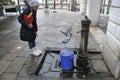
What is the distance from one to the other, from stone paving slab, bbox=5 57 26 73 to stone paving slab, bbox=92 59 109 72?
5.64 ft

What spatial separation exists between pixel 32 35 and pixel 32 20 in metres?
0.38

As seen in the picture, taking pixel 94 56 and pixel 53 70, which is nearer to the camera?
pixel 53 70

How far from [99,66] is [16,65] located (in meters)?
1.93

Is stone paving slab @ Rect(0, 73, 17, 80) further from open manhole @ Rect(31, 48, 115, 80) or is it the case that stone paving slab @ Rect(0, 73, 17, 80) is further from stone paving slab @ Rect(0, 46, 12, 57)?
stone paving slab @ Rect(0, 46, 12, 57)

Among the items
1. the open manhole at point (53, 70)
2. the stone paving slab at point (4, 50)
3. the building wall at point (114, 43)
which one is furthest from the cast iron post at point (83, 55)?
the stone paving slab at point (4, 50)

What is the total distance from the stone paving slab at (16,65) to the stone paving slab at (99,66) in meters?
1.72

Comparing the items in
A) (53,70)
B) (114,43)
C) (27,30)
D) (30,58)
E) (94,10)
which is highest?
(94,10)

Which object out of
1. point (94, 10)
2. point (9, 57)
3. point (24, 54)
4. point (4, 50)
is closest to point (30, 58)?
point (24, 54)

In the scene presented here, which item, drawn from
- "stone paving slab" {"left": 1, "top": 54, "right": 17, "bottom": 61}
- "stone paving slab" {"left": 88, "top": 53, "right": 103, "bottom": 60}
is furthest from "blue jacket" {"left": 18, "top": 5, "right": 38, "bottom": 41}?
"stone paving slab" {"left": 88, "top": 53, "right": 103, "bottom": 60}

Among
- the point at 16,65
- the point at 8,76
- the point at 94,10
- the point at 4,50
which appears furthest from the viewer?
the point at 94,10

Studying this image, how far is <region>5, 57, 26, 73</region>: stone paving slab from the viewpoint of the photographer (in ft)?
10.3

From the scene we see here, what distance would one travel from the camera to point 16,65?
10.9ft

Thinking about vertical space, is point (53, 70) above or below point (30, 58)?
below

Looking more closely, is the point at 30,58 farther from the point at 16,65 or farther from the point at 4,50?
the point at 4,50
